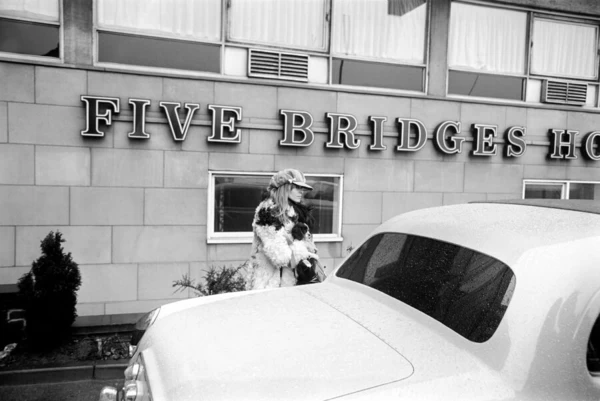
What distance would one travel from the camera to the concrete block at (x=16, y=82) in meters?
6.12

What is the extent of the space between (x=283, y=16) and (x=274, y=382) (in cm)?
671

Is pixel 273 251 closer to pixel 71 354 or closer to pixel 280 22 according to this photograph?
pixel 71 354

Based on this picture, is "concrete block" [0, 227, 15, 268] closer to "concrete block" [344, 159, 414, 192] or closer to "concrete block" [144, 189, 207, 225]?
"concrete block" [144, 189, 207, 225]

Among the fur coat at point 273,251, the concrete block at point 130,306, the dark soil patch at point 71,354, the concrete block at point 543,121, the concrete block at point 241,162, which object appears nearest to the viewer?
the fur coat at point 273,251

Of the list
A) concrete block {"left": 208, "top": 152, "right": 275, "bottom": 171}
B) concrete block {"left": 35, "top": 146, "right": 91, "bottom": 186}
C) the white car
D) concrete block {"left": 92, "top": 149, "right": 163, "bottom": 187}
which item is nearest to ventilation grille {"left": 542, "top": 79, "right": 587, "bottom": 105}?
concrete block {"left": 208, "top": 152, "right": 275, "bottom": 171}

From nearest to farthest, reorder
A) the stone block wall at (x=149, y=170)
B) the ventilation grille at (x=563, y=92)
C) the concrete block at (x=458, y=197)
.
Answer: the stone block wall at (x=149, y=170), the concrete block at (x=458, y=197), the ventilation grille at (x=563, y=92)

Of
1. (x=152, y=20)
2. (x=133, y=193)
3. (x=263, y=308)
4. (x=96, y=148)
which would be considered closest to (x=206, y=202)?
(x=133, y=193)

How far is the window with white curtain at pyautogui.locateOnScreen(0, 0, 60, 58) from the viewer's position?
623cm

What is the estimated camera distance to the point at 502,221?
2266 millimetres

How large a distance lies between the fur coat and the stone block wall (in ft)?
9.36

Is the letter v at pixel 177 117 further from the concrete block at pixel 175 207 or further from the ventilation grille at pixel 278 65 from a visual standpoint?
the ventilation grille at pixel 278 65

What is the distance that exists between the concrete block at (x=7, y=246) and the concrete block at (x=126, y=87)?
211 centimetres

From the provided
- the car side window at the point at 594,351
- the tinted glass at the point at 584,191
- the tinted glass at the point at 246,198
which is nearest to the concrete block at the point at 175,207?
the tinted glass at the point at 246,198

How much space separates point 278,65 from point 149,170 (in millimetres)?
2524
